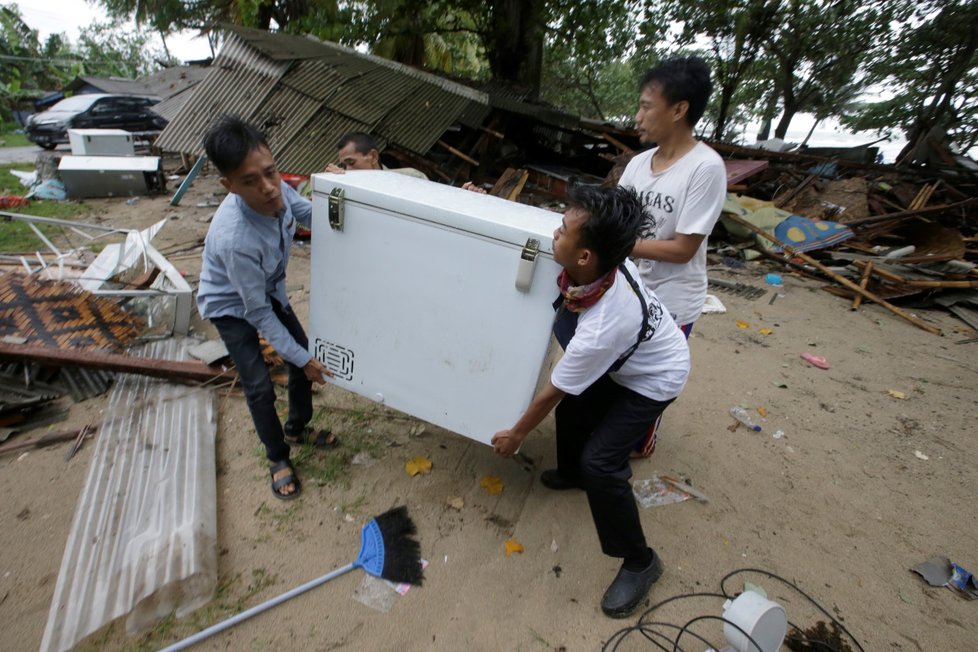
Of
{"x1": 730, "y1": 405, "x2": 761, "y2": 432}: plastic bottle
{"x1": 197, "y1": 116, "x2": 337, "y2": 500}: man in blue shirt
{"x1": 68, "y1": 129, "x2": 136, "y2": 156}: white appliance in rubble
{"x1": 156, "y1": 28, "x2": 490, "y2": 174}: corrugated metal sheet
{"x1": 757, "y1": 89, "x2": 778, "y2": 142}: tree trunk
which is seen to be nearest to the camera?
{"x1": 197, "y1": 116, "x2": 337, "y2": 500}: man in blue shirt

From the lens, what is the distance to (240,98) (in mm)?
6680

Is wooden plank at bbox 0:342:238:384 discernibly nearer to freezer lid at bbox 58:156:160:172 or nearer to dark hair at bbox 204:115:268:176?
dark hair at bbox 204:115:268:176

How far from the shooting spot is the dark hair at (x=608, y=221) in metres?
1.30

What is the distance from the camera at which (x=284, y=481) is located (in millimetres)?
2207

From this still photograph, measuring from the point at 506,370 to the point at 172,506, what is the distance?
5.28 feet

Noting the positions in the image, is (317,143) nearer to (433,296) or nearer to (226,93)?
(226,93)

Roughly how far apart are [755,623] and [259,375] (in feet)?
6.83

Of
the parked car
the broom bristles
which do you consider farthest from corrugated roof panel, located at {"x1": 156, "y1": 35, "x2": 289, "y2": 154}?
the parked car

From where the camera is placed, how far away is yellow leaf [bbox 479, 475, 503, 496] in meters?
2.38

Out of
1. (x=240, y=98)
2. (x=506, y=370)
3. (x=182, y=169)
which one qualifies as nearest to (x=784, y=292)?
(x=506, y=370)

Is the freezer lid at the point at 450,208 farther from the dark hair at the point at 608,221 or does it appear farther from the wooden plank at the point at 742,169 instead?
the wooden plank at the point at 742,169

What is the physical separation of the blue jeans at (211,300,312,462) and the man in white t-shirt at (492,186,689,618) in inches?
42.5

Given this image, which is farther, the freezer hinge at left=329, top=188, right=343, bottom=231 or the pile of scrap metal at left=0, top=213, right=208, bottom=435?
the pile of scrap metal at left=0, top=213, right=208, bottom=435

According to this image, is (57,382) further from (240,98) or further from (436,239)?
(240,98)
